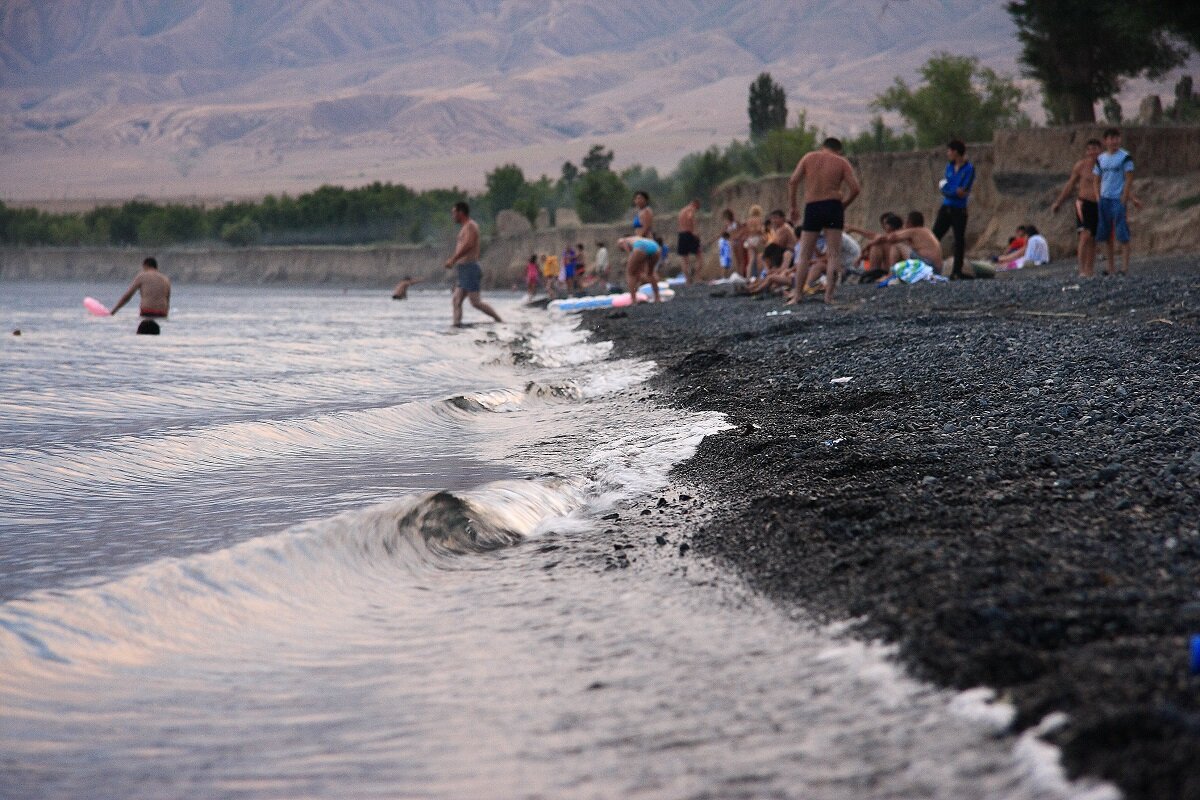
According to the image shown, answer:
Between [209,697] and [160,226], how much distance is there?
121173 millimetres

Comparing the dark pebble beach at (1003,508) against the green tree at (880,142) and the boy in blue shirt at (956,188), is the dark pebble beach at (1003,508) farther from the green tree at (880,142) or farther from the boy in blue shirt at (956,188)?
the green tree at (880,142)

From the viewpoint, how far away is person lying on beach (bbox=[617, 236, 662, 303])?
1742cm

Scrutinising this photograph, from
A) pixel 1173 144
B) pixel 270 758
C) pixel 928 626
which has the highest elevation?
pixel 1173 144

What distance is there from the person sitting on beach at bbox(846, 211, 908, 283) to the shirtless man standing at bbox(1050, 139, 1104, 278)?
3.93 metres

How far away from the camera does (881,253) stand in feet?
61.8

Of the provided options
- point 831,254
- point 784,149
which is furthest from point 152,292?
point 784,149

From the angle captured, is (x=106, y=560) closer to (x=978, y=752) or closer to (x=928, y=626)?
(x=928, y=626)

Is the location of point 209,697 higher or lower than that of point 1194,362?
lower

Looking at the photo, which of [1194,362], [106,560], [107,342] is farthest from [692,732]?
[107,342]

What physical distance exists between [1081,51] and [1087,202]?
2326 centimetres

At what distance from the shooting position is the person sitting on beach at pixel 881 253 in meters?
18.1

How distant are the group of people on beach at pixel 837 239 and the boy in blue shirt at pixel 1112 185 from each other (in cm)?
1

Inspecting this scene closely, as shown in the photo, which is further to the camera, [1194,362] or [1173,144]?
[1173,144]

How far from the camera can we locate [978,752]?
7.30 feet
